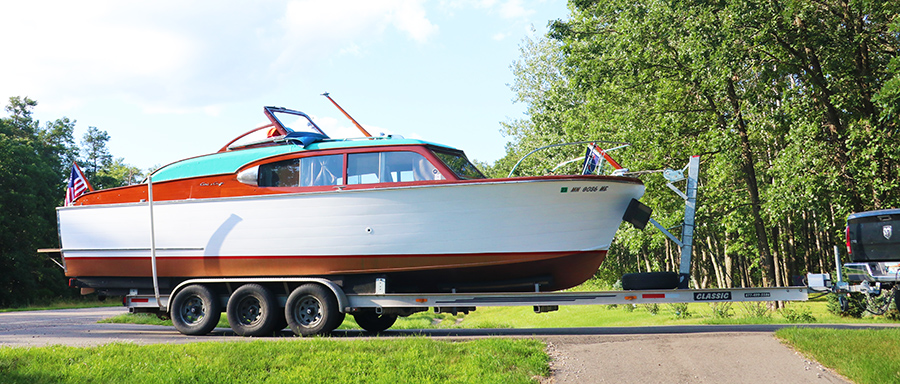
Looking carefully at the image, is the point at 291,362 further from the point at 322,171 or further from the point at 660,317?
the point at 660,317

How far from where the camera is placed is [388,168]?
34.1 ft

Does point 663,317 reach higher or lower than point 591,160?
lower

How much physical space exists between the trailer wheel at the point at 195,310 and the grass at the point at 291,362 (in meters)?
2.43

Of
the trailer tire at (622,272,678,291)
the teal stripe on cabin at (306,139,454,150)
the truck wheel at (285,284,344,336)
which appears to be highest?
the teal stripe on cabin at (306,139,454,150)

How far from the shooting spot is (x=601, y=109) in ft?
80.2

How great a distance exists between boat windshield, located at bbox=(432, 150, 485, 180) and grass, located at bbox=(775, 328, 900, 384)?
4.91 m

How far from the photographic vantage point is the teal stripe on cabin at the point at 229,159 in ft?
35.6

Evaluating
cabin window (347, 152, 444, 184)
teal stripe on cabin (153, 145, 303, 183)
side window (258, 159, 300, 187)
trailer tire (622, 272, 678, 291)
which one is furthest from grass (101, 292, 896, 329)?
cabin window (347, 152, 444, 184)

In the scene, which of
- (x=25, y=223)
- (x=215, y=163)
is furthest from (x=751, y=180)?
(x=25, y=223)

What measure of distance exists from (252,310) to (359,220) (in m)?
2.60

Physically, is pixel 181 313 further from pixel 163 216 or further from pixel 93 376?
pixel 93 376

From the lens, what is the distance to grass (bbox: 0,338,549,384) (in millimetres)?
7129

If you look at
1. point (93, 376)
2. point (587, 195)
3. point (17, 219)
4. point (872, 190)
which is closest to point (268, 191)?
point (93, 376)

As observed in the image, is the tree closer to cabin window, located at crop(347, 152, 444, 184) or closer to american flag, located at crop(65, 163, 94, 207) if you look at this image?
american flag, located at crop(65, 163, 94, 207)
